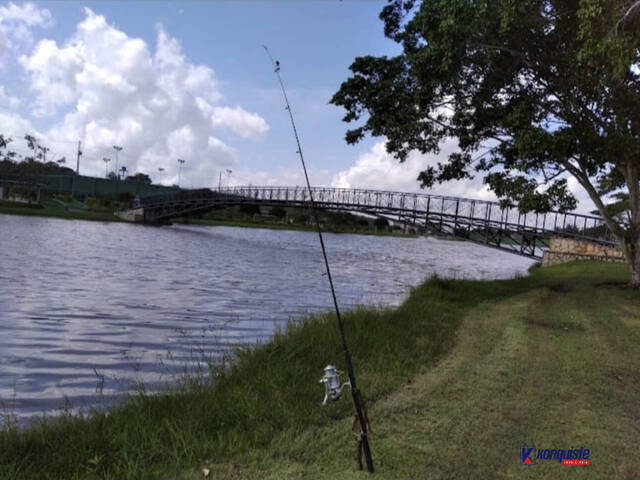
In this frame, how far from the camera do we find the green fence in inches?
4365

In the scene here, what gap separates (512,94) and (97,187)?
114485mm

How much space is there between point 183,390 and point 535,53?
14182 millimetres

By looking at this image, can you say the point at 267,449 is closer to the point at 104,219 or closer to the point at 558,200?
the point at 558,200

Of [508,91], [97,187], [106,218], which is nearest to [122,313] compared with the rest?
[508,91]

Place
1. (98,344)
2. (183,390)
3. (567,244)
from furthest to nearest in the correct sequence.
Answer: (567,244)
(98,344)
(183,390)

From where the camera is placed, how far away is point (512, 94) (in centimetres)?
1716

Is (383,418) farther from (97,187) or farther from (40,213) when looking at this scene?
(97,187)

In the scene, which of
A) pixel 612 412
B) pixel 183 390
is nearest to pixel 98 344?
pixel 183 390

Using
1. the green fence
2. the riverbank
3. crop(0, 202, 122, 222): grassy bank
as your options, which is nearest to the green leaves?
the riverbank

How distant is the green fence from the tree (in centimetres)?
9748

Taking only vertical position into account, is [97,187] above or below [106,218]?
above

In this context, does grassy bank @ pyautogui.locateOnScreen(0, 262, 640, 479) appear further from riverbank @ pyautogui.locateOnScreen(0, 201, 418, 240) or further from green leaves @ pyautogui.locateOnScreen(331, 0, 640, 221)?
riverbank @ pyautogui.locateOnScreen(0, 201, 418, 240)

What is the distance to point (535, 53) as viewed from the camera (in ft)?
50.3

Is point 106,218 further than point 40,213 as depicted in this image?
Yes
